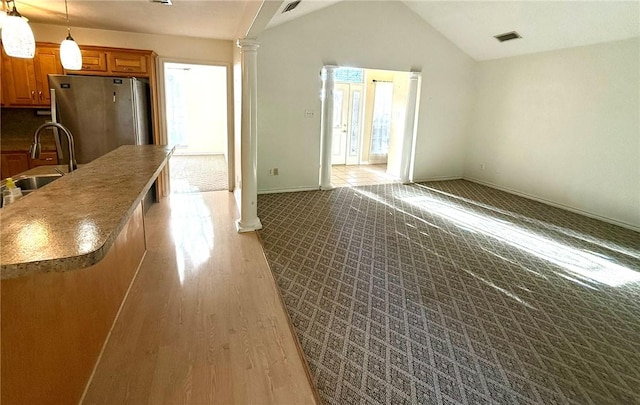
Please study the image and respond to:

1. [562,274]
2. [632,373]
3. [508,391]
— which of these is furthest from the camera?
[562,274]

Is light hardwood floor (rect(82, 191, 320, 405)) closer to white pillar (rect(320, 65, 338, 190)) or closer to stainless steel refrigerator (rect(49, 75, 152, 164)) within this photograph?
stainless steel refrigerator (rect(49, 75, 152, 164))

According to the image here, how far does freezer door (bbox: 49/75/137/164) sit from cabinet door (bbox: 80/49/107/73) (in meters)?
0.17

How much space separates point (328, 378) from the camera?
5.99ft

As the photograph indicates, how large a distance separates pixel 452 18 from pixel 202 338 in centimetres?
606

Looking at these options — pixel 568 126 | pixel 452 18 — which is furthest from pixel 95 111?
pixel 568 126

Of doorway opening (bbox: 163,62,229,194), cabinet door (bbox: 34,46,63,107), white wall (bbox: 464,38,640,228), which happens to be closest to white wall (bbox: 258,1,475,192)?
white wall (bbox: 464,38,640,228)

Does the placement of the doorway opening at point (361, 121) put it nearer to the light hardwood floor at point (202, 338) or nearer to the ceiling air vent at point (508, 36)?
the ceiling air vent at point (508, 36)

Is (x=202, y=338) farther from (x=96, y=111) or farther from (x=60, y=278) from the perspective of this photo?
(x=96, y=111)

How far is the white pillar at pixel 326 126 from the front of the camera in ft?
18.3

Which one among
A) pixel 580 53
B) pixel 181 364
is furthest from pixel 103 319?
pixel 580 53

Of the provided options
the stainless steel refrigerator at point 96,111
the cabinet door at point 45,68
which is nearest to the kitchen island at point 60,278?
the stainless steel refrigerator at point 96,111

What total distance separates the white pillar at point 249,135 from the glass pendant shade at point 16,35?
1.85 meters

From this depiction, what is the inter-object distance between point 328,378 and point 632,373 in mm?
1785

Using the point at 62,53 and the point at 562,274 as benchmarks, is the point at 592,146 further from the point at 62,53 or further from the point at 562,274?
the point at 62,53
